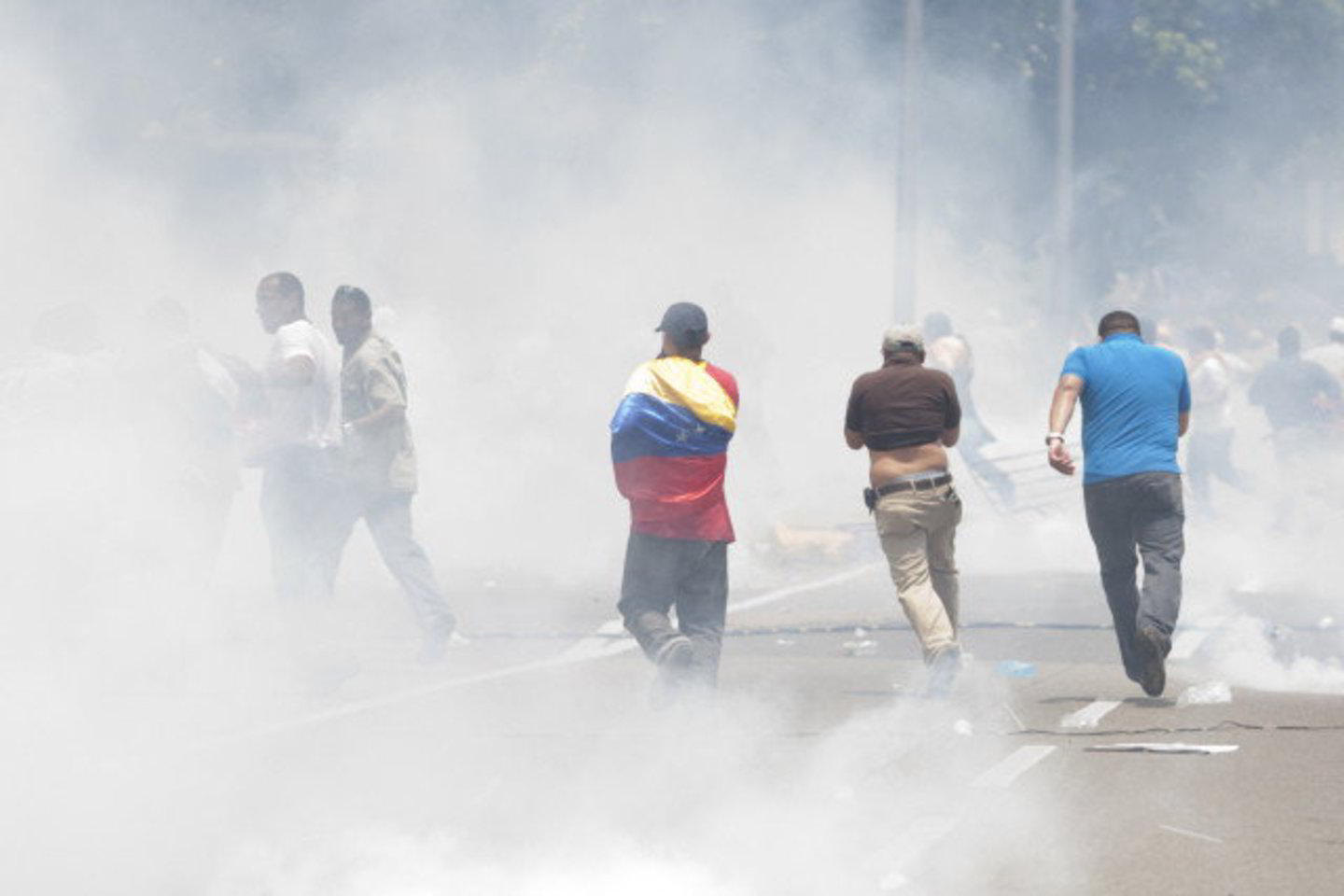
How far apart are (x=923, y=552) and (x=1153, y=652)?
3.09ft

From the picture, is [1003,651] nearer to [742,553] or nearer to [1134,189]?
[742,553]

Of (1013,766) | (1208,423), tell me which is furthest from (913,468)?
(1208,423)

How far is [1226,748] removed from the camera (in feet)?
23.9

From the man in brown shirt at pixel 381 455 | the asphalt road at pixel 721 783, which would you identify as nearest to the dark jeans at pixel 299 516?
the man in brown shirt at pixel 381 455

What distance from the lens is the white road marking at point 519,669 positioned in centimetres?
816

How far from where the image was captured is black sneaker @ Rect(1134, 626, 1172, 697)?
26.6 feet

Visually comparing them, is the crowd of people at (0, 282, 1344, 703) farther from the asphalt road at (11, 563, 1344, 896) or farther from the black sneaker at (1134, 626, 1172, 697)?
the asphalt road at (11, 563, 1344, 896)

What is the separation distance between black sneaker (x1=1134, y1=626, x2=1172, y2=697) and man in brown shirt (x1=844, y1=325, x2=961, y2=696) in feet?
2.14

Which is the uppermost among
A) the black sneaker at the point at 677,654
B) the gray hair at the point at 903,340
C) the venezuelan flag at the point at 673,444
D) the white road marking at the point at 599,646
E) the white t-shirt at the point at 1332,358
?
the gray hair at the point at 903,340

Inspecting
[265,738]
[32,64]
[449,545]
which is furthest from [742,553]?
[265,738]

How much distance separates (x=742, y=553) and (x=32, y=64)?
20.4ft

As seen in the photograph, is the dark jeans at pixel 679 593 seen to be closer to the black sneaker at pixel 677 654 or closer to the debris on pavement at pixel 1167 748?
the black sneaker at pixel 677 654

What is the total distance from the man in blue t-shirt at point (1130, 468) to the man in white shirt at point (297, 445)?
2698 mm

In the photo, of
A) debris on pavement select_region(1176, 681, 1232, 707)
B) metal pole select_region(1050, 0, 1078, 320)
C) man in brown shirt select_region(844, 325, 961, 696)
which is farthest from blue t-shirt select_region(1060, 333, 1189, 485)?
metal pole select_region(1050, 0, 1078, 320)
